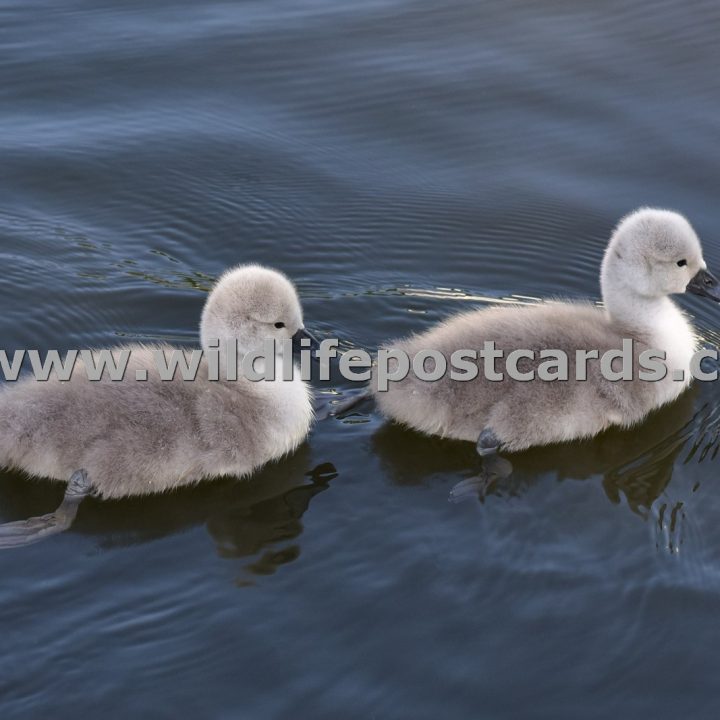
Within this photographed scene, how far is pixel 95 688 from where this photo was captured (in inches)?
167

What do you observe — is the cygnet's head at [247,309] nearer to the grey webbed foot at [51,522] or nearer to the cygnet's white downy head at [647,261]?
the grey webbed foot at [51,522]

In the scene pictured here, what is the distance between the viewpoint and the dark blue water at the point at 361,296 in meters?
4.38

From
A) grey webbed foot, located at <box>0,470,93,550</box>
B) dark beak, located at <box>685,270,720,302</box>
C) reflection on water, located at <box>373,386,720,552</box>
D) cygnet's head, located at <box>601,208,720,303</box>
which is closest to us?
grey webbed foot, located at <box>0,470,93,550</box>

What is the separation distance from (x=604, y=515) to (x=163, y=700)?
6.36 feet

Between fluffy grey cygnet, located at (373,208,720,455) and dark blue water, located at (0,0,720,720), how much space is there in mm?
148

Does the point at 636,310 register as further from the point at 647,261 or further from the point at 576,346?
the point at 576,346

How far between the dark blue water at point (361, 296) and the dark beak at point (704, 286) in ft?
1.44

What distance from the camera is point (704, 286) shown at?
19.8 feet

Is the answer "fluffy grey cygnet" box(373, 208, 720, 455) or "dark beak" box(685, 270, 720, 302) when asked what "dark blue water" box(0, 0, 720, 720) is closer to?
"fluffy grey cygnet" box(373, 208, 720, 455)

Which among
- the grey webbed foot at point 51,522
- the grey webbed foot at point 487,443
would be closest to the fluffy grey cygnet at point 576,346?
the grey webbed foot at point 487,443

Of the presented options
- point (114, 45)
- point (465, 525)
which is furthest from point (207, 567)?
point (114, 45)

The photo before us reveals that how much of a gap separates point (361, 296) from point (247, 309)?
1362 mm

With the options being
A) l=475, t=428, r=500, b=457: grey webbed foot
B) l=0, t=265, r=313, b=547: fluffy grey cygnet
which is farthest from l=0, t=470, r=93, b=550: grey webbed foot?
l=475, t=428, r=500, b=457: grey webbed foot

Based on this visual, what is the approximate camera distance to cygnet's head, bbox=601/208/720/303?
5.82m
